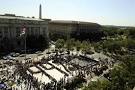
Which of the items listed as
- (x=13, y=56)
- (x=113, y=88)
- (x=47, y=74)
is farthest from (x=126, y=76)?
(x=13, y=56)

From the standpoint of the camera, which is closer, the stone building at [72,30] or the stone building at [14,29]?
the stone building at [14,29]

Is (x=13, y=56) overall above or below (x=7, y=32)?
below

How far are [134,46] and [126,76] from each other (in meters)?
63.7

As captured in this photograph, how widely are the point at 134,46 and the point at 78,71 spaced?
192 feet

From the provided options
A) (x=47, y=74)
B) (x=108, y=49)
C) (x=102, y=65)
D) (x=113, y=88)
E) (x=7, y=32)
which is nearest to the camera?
(x=113, y=88)

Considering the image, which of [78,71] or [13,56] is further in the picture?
[13,56]

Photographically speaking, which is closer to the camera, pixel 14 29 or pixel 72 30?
pixel 14 29

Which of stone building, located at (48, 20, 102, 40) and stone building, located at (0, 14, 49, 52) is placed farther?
stone building, located at (48, 20, 102, 40)

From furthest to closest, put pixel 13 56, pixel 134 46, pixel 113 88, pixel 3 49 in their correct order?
pixel 134 46
pixel 3 49
pixel 13 56
pixel 113 88

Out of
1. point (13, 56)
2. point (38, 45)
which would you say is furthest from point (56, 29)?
point (13, 56)

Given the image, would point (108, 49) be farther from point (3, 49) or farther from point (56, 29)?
point (56, 29)

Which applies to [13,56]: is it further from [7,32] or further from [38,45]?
[38,45]

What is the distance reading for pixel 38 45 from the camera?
9250 centimetres

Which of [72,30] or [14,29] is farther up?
[14,29]
